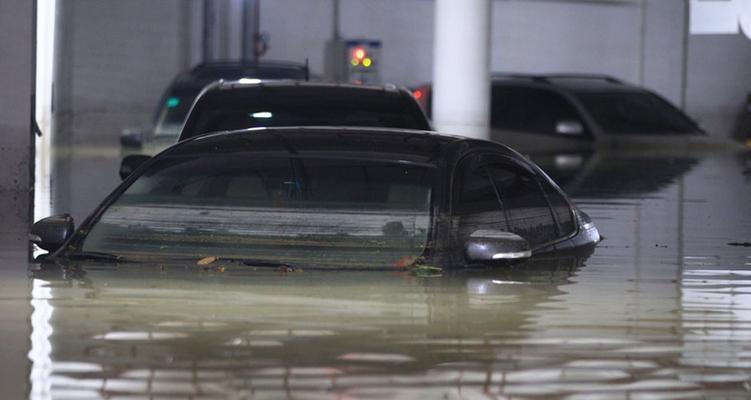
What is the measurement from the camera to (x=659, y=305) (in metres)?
7.43

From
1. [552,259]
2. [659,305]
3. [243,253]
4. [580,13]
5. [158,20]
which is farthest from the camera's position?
[580,13]

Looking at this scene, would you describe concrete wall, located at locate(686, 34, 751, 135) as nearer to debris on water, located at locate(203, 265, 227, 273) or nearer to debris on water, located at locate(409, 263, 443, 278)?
debris on water, located at locate(409, 263, 443, 278)

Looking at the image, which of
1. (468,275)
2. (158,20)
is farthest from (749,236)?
(158,20)

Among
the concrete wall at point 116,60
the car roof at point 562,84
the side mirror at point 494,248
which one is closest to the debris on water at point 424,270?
the side mirror at point 494,248

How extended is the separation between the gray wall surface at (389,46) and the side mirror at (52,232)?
19.1 m

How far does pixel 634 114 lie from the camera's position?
23797 millimetres

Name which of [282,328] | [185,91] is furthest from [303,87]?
[185,91]

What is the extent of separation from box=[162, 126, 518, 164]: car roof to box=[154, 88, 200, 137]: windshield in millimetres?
7888

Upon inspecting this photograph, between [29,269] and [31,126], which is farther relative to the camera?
[31,126]

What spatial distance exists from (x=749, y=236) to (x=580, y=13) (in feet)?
63.7

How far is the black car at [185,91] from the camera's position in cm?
1634

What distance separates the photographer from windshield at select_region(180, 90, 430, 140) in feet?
34.2

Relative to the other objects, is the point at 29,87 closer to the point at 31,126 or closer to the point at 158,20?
the point at 31,126

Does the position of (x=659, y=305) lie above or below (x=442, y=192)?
below
